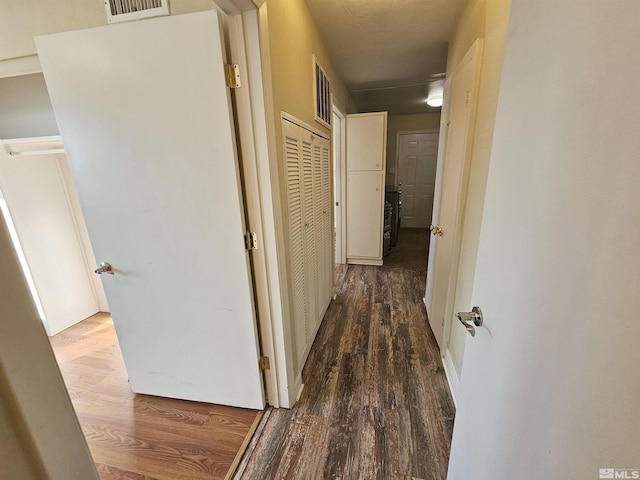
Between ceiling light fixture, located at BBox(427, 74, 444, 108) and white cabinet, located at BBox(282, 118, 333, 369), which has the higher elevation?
ceiling light fixture, located at BBox(427, 74, 444, 108)

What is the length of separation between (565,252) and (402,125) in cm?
575

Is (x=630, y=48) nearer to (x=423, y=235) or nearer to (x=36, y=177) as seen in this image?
(x=36, y=177)

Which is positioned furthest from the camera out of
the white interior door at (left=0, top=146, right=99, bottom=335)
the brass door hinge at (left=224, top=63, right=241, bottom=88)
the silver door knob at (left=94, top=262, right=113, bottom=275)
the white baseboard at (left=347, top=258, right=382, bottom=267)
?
the white baseboard at (left=347, top=258, right=382, bottom=267)

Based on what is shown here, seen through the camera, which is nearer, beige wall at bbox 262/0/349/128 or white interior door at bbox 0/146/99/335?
beige wall at bbox 262/0/349/128

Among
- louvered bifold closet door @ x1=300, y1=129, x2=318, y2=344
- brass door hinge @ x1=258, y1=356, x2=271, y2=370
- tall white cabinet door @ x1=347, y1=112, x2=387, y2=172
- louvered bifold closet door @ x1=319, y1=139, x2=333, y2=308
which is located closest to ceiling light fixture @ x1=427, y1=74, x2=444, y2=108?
tall white cabinet door @ x1=347, y1=112, x2=387, y2=172

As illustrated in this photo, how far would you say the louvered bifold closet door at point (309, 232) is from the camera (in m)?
1.75

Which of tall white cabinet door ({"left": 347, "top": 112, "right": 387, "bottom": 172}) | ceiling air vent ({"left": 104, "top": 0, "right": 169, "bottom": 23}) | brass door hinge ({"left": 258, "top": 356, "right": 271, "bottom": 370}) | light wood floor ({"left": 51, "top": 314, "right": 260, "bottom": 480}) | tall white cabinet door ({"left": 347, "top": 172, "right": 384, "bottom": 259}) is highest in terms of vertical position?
ceiling air vent ({"left": 104, "top": 0, "right": 169, "bottom": 23})

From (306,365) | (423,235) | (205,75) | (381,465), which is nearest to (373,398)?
(381,465)

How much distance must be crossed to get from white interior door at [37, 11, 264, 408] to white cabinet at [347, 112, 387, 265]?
99.6 inches

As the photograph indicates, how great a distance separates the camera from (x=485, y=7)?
1.33m

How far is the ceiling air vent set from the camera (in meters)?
1.09

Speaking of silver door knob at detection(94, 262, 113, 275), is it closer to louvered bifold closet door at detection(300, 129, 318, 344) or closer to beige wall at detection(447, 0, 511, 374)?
louvered bifold closet door at detection(300, 129, 318, 344)

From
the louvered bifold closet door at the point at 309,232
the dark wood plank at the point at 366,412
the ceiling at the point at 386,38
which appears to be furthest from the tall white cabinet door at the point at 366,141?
the dark wood plank at the point at 366,412

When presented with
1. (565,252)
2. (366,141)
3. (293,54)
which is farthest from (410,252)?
(565,252)
